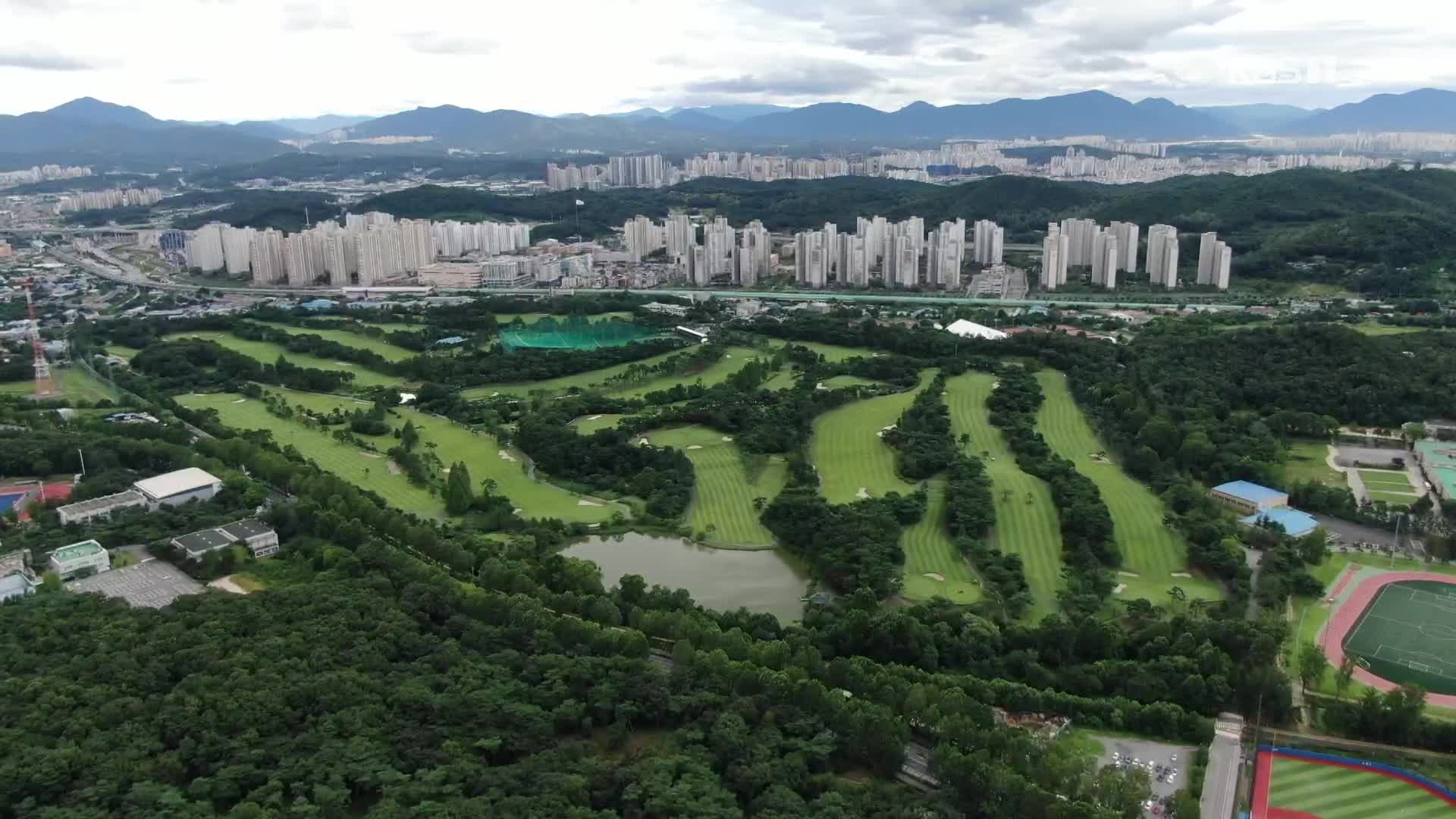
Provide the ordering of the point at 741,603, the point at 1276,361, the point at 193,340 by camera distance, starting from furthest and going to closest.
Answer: the point at 193,340
the point at 1276,361
the point at 741,603

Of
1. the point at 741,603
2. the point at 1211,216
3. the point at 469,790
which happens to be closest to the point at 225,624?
the point at 469,790

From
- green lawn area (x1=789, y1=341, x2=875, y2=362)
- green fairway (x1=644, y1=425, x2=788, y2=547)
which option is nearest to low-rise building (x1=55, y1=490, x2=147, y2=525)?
green fairway (x1=644, y1=425, x2=788, y2=547)

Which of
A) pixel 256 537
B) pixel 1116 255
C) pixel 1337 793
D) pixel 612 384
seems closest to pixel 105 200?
pixel 612 384

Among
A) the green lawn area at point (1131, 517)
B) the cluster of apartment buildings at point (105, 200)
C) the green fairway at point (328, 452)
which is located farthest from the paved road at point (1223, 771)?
the cluster of apartment buildings at point (105, 200)

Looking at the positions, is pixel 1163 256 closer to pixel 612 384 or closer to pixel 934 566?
pixel 612 384

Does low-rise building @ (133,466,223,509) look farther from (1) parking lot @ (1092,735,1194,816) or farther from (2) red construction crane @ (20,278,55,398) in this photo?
(1) parking lot @ (1092,735,1194,816)

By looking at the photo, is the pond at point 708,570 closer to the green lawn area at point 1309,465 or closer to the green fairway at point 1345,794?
the green fairway at point 1345,794

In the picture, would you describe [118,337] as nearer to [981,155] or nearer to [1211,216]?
[1211,216]
